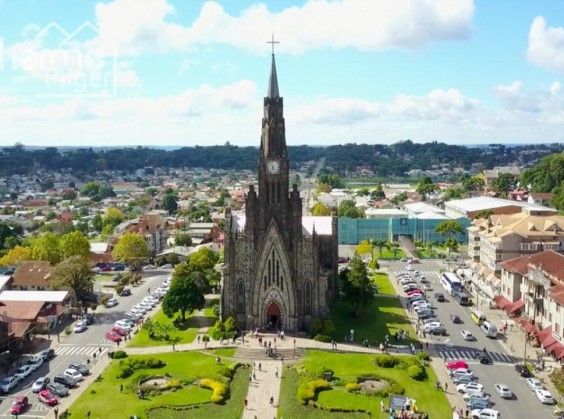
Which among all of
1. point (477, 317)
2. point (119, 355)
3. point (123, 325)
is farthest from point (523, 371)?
point (123, 325)

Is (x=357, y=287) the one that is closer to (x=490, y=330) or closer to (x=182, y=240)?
(x=490, y=330)

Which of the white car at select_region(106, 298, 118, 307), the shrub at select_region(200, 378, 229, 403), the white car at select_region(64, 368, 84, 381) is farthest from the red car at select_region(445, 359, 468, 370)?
the white car at select_region(106, 298, 118, 307)

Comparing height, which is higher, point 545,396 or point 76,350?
point 545,396

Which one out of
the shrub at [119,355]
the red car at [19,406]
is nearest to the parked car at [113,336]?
the shrub at [119,355]

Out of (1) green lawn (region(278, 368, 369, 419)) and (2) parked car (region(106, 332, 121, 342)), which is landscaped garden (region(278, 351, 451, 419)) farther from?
(2) parked car (region(106, 332, 121, 342))

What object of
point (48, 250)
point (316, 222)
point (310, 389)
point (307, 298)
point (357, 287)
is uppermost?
point (316, 222)

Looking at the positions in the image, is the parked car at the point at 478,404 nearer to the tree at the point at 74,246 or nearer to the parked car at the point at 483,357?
the parked car at the point at 483,357

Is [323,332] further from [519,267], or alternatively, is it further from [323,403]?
[519,267]
